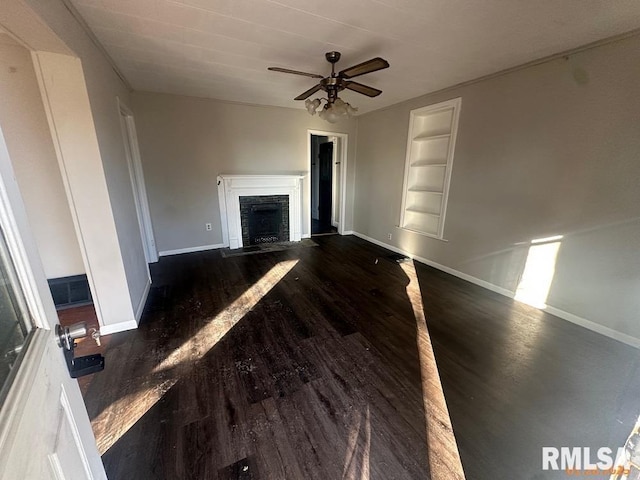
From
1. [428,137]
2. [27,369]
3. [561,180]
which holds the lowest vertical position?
[27,369]

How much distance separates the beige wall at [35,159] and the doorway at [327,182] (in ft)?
11.5

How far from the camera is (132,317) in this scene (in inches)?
90.3

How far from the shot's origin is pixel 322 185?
640 centimetres

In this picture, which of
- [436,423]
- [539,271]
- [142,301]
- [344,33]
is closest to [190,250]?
[142,301]

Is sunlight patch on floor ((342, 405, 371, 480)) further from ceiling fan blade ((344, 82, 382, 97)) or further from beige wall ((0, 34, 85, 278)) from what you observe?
beige wall ((0, 34, 85, 278))

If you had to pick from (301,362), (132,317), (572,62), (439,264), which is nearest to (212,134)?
(132,317)

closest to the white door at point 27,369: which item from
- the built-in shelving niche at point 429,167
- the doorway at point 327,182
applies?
the built-in shelving niche at point 429,167

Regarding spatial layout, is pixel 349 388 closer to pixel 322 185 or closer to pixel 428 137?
pixel 428 137

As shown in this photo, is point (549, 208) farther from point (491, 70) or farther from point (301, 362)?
point (301, 362)

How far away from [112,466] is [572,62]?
13.8 ft

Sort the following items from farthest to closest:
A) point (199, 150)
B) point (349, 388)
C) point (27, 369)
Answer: point (199, 150) < point (349, 388) < point (27, 369)

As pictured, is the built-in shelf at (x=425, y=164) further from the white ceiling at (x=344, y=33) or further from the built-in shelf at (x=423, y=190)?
the white ceiling at (x=344, y=33)

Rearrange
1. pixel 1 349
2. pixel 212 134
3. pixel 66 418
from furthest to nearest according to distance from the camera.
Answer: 1. pixel 212 134
2. pixel 66 418
3. pixel 1 349

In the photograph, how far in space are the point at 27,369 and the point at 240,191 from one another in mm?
4022
